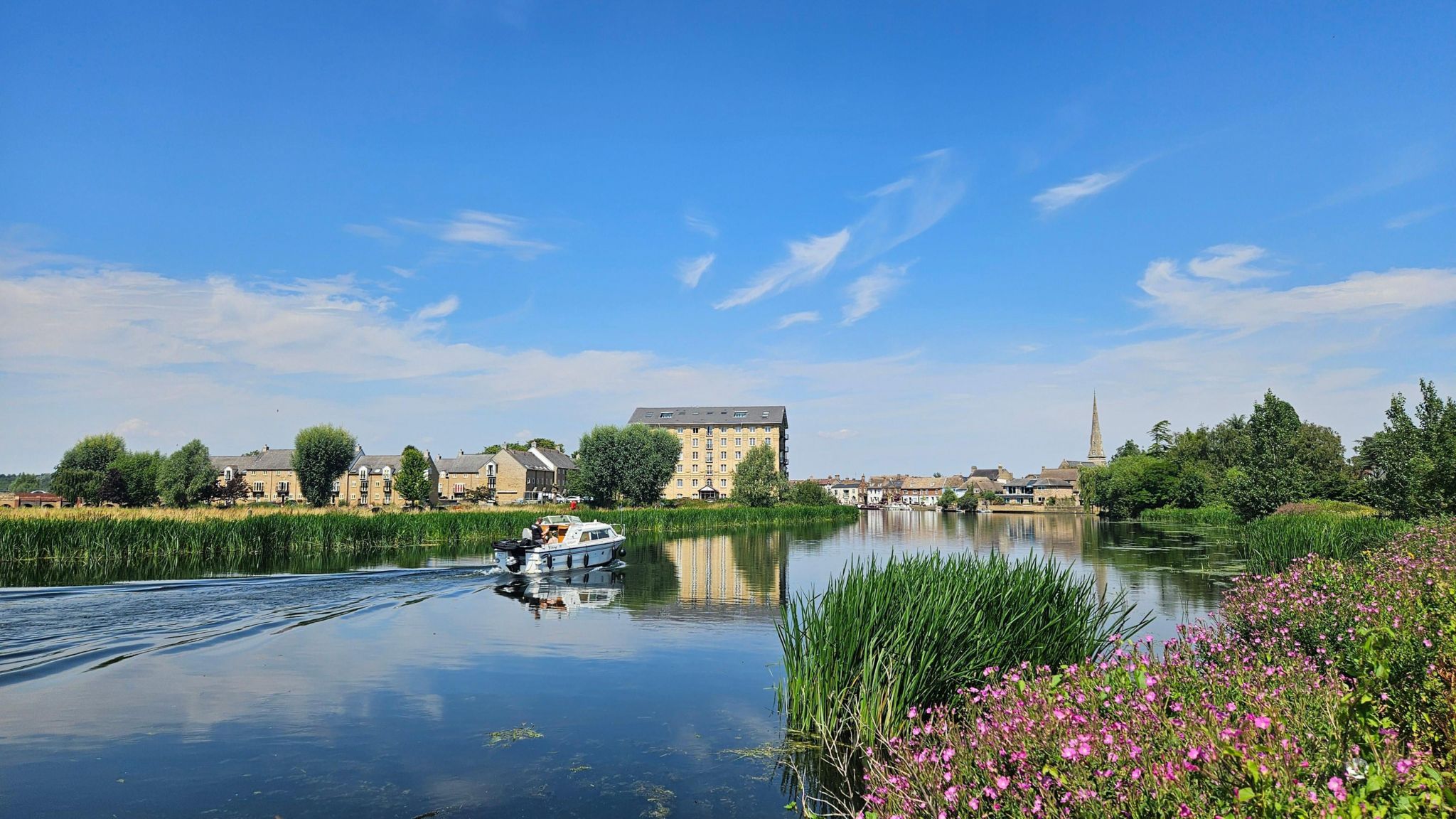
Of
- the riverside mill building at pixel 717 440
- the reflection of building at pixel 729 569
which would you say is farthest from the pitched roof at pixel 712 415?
the reflection of building at pixel 729 569

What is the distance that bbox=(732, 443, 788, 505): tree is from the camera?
95.5 meters

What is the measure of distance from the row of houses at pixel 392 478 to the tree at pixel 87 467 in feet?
41.8

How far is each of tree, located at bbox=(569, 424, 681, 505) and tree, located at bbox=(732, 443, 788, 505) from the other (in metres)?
8.54

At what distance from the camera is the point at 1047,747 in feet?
19.0

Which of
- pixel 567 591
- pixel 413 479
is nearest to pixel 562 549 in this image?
pixel 567 591

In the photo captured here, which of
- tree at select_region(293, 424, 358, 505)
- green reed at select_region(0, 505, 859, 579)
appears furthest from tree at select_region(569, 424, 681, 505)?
green reed at select_region(0, 505, 859, 579)

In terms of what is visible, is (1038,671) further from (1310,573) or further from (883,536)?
(883,536)

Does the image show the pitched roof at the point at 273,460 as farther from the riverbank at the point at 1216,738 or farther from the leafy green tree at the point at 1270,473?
the riverbank at the point at 1216,738

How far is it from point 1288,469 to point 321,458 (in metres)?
87.4

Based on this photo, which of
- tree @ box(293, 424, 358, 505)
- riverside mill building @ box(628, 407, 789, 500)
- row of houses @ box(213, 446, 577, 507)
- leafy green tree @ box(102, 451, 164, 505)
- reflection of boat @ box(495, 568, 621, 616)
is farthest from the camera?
riverside mill building @ box(628, 407, 789, 500)

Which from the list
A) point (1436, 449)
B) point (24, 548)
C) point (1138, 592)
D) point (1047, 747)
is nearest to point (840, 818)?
point (1047, 747)

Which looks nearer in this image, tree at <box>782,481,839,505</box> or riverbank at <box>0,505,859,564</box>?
riverbank at <box>0,505,859,564</box>

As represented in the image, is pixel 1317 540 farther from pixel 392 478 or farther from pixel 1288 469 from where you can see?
pixel 392 478

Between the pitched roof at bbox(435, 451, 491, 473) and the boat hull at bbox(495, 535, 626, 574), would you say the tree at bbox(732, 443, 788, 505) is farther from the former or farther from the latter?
the boat hull at bbox(495, 535, 626, 574)
